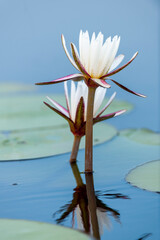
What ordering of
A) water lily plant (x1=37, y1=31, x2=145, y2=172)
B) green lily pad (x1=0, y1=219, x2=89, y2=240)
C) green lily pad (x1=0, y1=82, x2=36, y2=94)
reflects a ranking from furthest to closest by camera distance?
green lily pad (x1=0, y1=82, x2=36, y2=94) < water lily plant (x1=37, y1=31, x2=145, y2=172) < green lily pad (x1=0, y1=219, x2=89, y2=240)

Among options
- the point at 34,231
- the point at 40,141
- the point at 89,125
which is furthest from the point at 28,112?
the point at 34,231

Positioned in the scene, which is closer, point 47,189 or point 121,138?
point 47,189

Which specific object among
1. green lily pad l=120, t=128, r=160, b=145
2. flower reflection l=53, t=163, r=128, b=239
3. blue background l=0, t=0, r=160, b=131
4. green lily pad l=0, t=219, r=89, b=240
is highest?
blue background l=0, t=0, r=160, b=131

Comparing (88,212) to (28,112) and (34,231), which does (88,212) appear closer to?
(34,231)

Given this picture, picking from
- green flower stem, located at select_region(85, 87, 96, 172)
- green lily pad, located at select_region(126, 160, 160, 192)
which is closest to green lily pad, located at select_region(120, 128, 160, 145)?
green lily pad, located at select_region(126, 160, 160, 192)

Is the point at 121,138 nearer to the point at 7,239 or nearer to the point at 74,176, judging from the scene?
the point at 74,176

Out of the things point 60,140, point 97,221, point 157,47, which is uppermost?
point 157,47

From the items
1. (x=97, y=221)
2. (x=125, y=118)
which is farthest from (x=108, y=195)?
(x=125, y=118)

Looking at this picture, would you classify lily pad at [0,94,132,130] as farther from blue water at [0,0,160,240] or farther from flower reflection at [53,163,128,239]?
flower reflection at [53,163,128,239]
